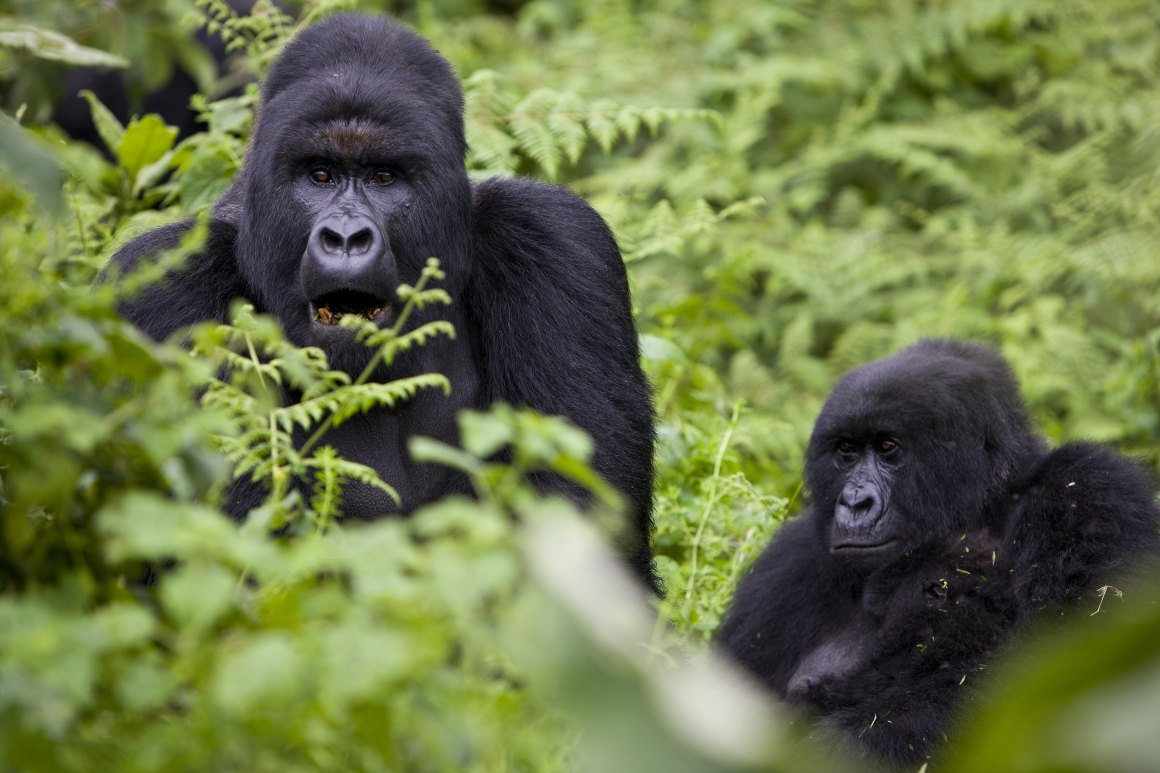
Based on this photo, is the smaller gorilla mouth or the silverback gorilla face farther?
the smaller gorilla mouth

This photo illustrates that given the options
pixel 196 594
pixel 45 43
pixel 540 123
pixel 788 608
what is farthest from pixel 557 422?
pixel 540 123

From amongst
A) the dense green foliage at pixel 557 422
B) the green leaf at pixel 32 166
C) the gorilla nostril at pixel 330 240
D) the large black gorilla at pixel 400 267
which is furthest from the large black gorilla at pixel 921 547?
the green leaf at pixel 32 166

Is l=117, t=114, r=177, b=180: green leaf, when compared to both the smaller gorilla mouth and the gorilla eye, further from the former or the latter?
the smaller gorilla mouth

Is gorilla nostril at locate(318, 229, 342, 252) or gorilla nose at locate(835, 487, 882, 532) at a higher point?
gorilla nostril at locate(318, 229, 342, 252)

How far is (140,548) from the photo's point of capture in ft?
4.50

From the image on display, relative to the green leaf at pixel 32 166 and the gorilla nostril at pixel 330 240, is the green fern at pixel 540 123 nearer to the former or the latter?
the gorilla nostril at pixel 330 240

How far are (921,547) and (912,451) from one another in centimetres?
27

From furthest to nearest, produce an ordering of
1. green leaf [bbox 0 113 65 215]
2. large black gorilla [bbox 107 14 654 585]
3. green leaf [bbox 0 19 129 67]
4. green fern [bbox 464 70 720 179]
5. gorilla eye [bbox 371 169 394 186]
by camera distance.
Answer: green fern [bbox 464 70 720 179]
gorilla eye [bbox 371 169 394 186]
large black gorilla [bbox 107 14 654 585]
green leaf [bbox 0 19 129 67]
green leaf [bbox 0 113 65 215]

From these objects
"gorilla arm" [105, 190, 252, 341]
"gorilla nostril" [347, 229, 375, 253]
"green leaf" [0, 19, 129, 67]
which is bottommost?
"gorilla arm" [105, 190, 252, 341]

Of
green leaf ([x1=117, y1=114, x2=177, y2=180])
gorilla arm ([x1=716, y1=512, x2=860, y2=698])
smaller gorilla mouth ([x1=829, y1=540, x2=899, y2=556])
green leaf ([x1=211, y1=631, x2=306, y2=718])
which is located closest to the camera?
green leaf ([x1=211, y1=631, x2=306, y2=718])

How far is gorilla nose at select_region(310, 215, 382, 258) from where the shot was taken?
3.18 metres

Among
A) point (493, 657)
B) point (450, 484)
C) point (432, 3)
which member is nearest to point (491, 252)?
point (450, 484)

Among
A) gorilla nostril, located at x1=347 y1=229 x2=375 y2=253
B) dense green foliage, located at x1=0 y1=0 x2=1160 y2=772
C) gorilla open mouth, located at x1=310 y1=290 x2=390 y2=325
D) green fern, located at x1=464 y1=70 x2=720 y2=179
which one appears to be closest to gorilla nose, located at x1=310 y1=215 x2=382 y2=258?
gorilla nostril, located at x1=347 y1=229 x2=375 y2=253

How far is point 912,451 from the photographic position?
3760 mm
